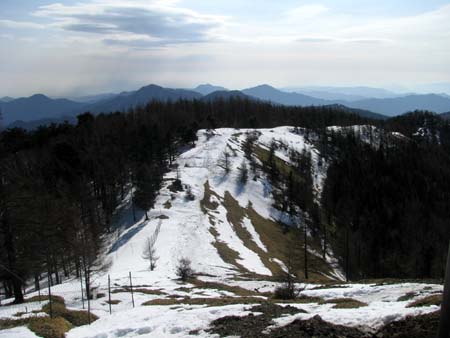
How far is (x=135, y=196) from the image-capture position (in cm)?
8319

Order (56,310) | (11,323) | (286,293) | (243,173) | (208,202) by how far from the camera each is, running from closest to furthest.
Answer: (11,323), (56,310), (286,293), (208,202), (243,173)

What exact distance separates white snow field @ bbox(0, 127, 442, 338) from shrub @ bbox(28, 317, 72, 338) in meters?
0.43

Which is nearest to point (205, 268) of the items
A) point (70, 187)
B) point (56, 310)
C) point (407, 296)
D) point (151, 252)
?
point (151, 252)

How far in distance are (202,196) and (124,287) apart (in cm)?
5582

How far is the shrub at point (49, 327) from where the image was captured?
1830cm

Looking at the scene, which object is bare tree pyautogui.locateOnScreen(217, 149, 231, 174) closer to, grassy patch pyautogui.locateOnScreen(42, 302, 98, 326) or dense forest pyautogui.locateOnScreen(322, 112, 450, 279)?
dense forest pyautogui.locateOnScreen(322, 112, 450, 279)

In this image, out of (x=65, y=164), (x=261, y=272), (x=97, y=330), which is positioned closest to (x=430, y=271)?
(x=261, y=272)

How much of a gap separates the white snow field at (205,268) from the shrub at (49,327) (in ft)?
1.42

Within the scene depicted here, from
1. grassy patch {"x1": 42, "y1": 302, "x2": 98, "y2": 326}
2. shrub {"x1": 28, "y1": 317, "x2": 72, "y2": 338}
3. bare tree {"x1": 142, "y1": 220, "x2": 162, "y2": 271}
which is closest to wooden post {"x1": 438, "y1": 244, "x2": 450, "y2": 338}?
shrub {"x1": 28, "y1": 317, "x2": 72, "y2": 338}

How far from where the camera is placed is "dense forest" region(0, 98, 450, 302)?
31891 mm

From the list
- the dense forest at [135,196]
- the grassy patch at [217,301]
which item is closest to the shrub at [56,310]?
the dense forest at [135,196]

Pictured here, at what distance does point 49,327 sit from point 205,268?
40089mm

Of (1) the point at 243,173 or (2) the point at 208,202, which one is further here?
(1) the point at 243,173

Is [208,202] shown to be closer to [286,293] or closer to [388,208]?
[388,208]
